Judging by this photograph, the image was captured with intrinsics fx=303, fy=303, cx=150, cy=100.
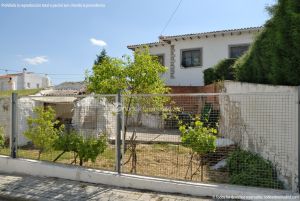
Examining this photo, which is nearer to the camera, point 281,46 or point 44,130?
point 281,46

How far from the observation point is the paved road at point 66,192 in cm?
518

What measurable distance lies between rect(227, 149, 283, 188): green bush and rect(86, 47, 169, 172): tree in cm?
208

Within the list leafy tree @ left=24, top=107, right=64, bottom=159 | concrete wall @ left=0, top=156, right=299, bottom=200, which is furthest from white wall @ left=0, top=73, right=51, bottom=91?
concrete wall @ left=0, top=156, right=299, bottom=200

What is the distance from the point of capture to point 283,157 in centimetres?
509

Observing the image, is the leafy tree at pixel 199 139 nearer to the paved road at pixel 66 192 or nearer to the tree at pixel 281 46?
the paved road at pixel 66 192

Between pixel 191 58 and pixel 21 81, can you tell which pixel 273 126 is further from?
pixel 21 81

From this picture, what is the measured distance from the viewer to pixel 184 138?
538 centimetres

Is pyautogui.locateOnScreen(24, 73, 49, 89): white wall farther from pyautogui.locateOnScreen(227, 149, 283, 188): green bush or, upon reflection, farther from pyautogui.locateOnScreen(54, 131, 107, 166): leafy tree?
pyautogui.locateOnScreen(227, 149, 283, 188): green bush

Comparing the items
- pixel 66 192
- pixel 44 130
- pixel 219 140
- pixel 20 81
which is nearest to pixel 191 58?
pixel 219 140

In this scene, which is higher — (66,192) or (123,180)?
(123,180)

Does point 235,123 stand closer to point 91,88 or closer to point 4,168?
point 91,88

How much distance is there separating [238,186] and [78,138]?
3344mm

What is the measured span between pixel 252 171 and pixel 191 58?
1475 cm

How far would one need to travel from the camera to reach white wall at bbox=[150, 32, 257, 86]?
1820cm
